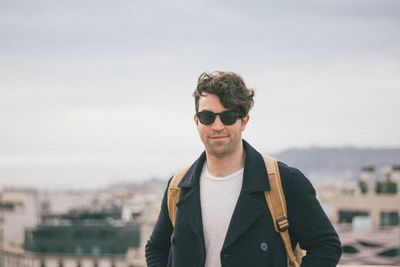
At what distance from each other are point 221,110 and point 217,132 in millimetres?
136

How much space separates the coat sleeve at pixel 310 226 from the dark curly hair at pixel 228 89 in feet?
1.74

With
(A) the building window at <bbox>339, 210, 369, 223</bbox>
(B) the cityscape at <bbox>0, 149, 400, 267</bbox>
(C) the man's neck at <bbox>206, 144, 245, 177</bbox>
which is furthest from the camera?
(A) the building window at <bbox>339, 210, 369, 223</bbox>

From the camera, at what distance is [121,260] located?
63438mm

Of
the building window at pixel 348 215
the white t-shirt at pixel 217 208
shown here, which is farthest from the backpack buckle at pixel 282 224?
the building window at pixel 348 215

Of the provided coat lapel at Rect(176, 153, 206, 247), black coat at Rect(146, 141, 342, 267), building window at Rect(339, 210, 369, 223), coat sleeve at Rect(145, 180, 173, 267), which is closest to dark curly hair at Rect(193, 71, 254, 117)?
black coat at Rect(146, 141, 342, 267)

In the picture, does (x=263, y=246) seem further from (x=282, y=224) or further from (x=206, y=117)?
(x=206, y=117)

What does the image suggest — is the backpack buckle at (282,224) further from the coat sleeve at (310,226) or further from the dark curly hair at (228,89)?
the dark curly hair at (228,89)

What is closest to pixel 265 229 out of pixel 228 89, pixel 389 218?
pixel 228 89

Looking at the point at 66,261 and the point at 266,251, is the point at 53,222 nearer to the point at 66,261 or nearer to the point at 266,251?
the point at 66,261

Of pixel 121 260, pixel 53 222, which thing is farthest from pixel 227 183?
pixel 53 222

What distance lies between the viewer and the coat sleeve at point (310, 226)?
130 inches

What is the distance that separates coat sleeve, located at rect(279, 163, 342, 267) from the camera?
130 inches

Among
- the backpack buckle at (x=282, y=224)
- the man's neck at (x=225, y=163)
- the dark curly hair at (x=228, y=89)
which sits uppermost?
the dark curly hair at (x=228, y=89)

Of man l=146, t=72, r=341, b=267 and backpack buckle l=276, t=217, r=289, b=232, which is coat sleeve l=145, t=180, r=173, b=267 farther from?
backpack buckle l=276, t=217, r=289, b=232
